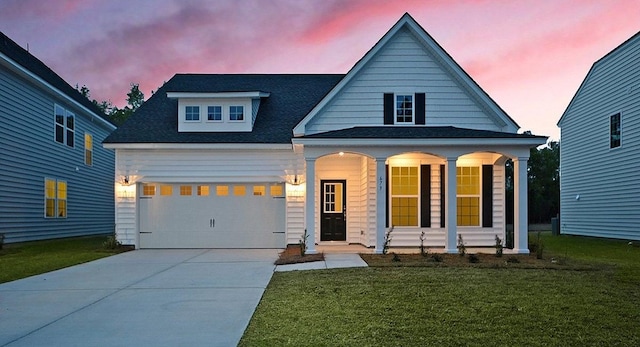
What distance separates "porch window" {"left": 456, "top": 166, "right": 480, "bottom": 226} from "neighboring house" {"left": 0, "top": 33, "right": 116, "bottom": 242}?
13.9m

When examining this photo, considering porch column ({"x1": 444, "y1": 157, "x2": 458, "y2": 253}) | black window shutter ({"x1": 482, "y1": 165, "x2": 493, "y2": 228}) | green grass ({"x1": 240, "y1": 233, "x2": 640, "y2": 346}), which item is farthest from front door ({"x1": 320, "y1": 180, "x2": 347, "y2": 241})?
green grass ({"x1": 240, "y1": 233, "x2": 640, "y2": 346})

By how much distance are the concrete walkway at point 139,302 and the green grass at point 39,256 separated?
59 centimetres

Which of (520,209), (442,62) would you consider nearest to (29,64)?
(442,62)

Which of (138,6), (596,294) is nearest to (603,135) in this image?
(596,294)

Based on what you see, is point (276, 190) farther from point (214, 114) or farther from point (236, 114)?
point (214, 114)

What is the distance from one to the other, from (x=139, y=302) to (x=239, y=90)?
34.2ft

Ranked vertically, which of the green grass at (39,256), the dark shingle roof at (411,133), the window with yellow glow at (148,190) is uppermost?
the dark shingle roof at (411,133)

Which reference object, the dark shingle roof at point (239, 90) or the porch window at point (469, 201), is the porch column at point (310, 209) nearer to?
the dark shingle roof at point (239, 90)

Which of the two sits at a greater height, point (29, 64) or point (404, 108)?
point (29, 64)

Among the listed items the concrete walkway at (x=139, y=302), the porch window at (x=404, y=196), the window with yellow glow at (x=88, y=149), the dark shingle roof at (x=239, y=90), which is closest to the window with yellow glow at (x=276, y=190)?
the dark shingle roof at (x=239, y=90)

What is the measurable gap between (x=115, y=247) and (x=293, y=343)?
1187cm

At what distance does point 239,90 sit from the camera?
16.8 metres

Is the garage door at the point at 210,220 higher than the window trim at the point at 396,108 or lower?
lower

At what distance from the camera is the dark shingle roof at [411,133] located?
12961 mm
